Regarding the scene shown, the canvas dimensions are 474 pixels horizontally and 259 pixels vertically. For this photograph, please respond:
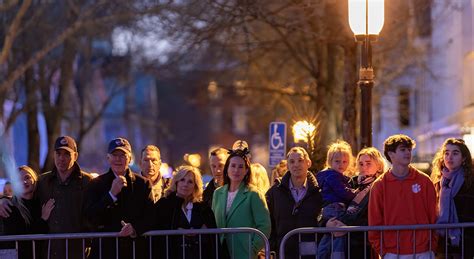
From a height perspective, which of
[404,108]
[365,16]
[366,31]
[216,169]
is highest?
[404,108]

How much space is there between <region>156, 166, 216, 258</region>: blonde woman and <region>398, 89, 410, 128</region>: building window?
3276cm

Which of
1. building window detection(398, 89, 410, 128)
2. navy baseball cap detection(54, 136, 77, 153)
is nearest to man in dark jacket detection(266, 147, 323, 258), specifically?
navy baseball cap detection(54, 136, 77, 153)

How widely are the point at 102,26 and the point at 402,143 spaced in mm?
21041

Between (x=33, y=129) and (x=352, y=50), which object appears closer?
(x=352, y=50)

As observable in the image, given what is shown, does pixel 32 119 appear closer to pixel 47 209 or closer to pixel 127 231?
pixel 47 209

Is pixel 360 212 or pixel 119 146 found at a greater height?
pixel 119 146

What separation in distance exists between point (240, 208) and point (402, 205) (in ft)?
5.34

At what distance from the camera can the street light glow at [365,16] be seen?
563 inches

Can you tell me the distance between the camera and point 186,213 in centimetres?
1087

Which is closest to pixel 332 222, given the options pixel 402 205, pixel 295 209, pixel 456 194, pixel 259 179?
pixel 402 205

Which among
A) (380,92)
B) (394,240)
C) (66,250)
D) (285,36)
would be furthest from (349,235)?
(380,92)

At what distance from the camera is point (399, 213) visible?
10.5m

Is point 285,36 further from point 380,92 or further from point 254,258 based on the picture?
point 254,258

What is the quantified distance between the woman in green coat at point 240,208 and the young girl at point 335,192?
0.57 metres
